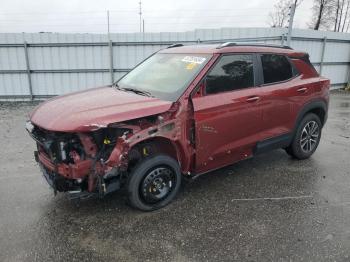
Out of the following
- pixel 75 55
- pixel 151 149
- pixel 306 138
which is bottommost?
pixel 306 138

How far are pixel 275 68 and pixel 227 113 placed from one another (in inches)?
51.6

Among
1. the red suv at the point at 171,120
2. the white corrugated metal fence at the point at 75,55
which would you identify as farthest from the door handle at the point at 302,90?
the white corrugated metal fence at the point at 75,55

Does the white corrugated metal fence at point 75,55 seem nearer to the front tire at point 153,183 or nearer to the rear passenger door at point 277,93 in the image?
the rear passenger door at point 277,93

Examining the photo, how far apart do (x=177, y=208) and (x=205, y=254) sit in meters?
0.91

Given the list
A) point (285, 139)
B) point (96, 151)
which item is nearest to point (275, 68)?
point (285, 139)

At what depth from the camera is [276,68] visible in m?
4.79

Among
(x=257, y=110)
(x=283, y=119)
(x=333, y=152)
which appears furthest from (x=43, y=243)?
(x=333, y=152)

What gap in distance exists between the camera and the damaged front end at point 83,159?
3.28 meters

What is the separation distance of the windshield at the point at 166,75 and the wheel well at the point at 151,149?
51 cm

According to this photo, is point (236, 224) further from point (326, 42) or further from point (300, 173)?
point (326, 42)

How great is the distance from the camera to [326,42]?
44.0ft

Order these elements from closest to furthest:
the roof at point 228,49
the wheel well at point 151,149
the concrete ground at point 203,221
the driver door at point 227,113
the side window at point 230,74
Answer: the concrete ground at point 203,221 → the wheel well at point 151,149 → the driver door at point 227,113 → the side window at point 230,74 → the roof at point 228,49

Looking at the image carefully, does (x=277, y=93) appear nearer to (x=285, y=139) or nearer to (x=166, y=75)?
(x=285, y=139)

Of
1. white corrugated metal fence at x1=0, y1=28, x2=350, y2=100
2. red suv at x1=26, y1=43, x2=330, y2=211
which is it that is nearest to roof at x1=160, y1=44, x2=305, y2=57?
red suv at x1=26, y1=43, x2=330, y2=211
